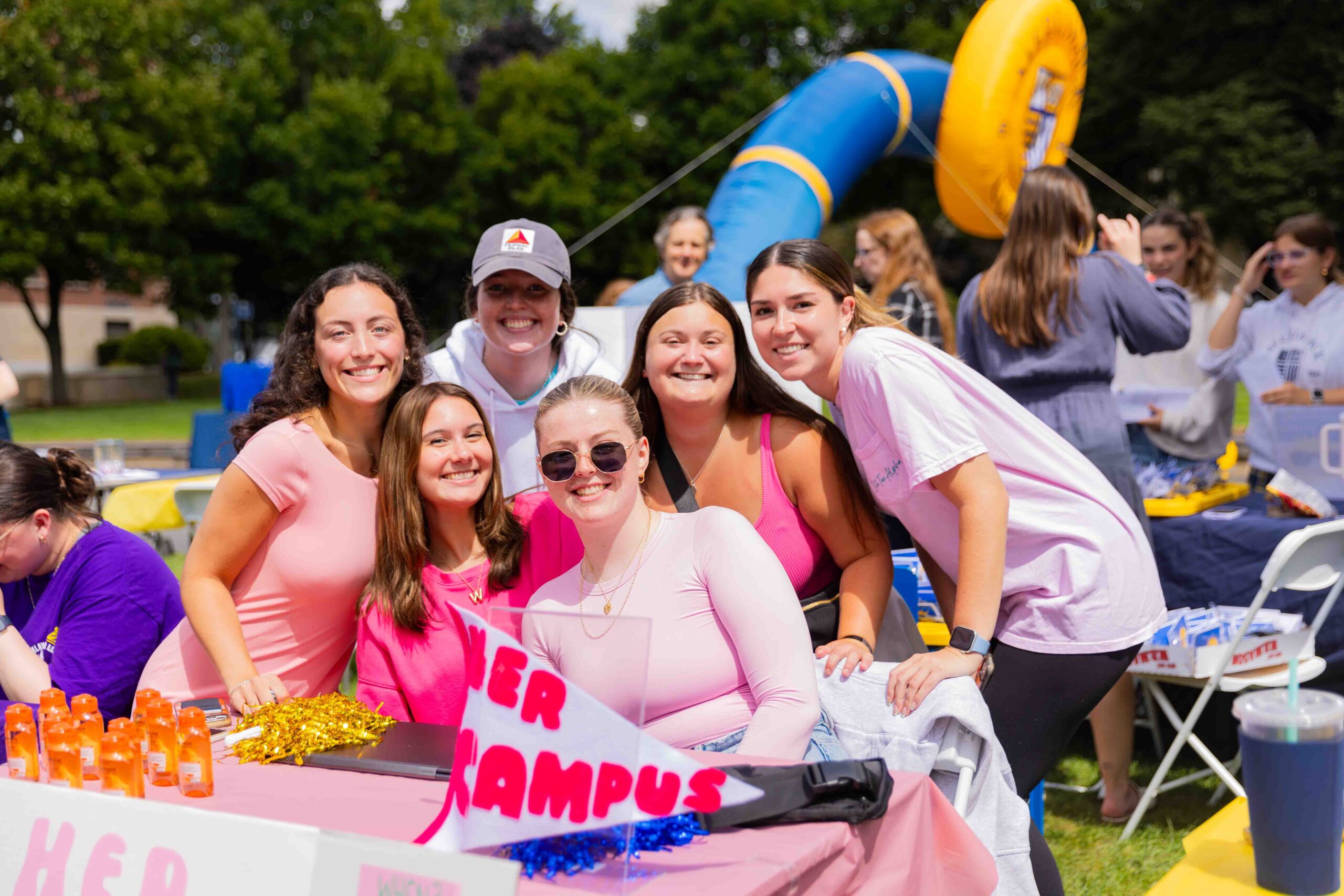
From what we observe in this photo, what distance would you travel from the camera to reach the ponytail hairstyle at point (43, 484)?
8.99 ft

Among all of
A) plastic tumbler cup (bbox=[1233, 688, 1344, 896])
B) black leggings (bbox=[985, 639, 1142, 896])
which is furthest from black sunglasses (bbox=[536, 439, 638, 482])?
plastic tumbler cup (bbox=[1233, 688, 1344, 896])

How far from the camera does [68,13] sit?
26.0 m

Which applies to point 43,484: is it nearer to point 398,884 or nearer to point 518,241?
point 518,241

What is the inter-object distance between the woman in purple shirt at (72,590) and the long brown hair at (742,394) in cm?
136

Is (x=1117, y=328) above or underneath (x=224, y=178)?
underneath

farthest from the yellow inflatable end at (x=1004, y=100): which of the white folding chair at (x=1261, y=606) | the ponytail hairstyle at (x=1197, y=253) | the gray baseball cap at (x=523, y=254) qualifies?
the gray baseball cap at (x=523, y=254)

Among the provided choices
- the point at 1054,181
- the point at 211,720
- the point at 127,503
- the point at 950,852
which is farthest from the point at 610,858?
the point at 127,503

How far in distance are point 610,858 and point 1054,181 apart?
273 cm

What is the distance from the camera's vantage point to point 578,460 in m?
2.17

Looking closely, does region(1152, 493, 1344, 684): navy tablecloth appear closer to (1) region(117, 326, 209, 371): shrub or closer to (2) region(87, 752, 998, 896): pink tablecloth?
(2) region(87, 752, 998, 896): pink tablecloth

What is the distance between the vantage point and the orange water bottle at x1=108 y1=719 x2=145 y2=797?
1725 millimetres

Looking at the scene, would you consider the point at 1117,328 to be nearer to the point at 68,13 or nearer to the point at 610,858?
the point at 610,858

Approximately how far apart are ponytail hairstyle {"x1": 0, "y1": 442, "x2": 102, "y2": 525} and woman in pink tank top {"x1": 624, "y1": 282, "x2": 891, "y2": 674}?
1.53 m

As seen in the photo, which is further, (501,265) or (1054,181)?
(1054,181)
